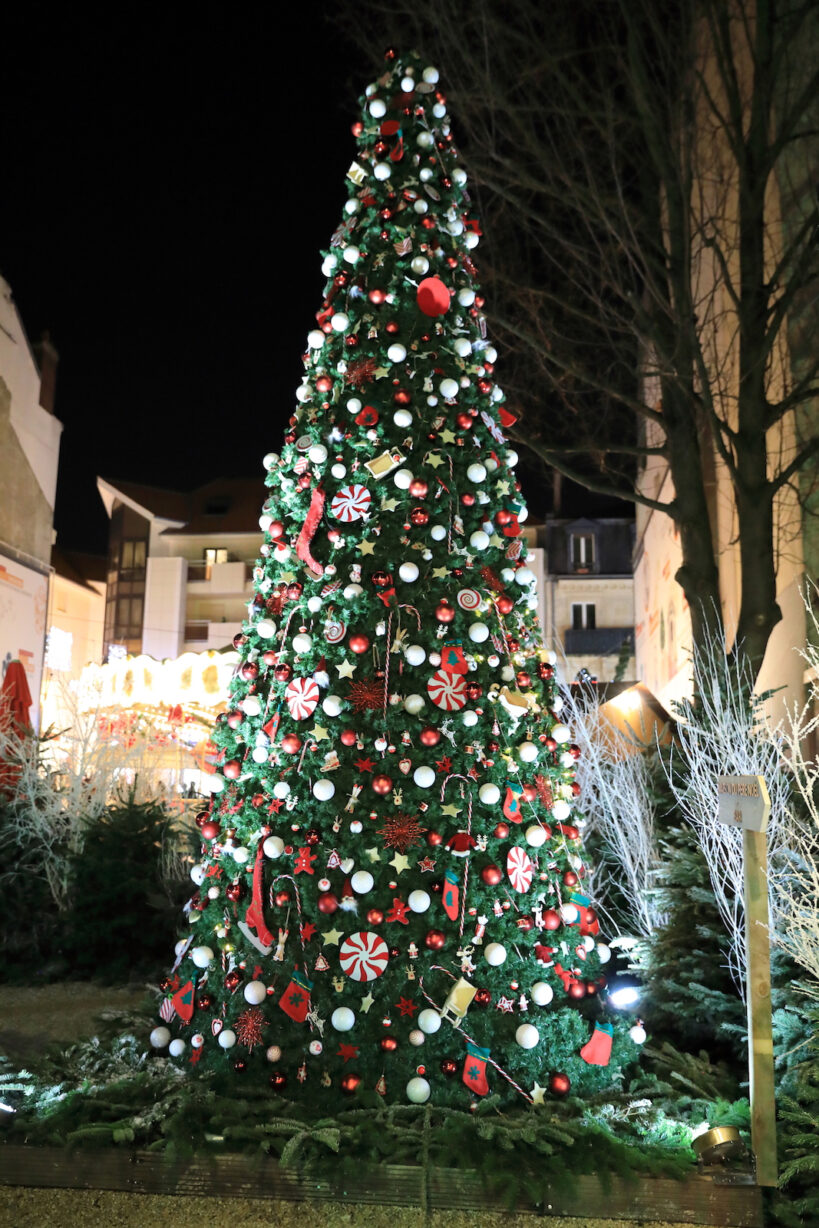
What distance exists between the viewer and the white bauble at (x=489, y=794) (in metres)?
3.54

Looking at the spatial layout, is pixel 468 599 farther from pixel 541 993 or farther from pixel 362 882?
pixel 541 993

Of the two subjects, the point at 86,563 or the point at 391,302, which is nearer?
the point at 391,302

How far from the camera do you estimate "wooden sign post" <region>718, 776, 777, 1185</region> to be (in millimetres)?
2984

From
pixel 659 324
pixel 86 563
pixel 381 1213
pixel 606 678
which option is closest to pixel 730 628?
pixel 659 324

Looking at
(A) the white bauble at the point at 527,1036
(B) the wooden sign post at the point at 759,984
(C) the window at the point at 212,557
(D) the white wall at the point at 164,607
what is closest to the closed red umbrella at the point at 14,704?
(A) the white bauble at the point at 527,1036

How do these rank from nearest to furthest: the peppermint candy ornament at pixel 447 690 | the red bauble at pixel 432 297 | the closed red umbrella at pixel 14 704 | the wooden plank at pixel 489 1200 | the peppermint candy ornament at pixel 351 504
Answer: the wooden plank at pixel 489 1200
the peppermint candy ornament at pixel 447 690
the peppermint candy ornament at pixel 351 504
the red bauble at pixel 432 297
the closed red umbrella at pixel 14 704

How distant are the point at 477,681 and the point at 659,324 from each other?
258 inches

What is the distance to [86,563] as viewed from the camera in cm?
4525

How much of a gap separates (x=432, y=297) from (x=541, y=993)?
113 inches

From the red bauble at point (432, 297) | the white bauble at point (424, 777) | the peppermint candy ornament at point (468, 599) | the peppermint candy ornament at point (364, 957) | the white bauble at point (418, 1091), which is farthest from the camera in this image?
the red bauble at point (432, 297)

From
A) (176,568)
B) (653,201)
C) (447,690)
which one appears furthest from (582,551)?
(447,690)

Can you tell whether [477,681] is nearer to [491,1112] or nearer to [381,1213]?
[491,1112]

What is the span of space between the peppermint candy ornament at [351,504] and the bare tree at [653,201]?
183 inches

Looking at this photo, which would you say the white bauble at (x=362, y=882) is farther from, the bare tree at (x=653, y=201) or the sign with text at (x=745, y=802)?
the bare tree at (x=653, y=201)
